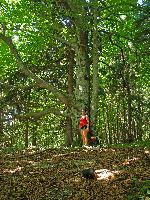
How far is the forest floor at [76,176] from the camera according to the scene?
9.19m

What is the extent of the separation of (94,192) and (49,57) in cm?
1677

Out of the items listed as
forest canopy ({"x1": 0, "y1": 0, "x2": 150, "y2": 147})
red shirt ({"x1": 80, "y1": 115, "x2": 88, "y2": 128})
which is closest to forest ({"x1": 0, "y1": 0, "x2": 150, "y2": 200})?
forest canopy ({"x1": 0, "y1": 0, "x2": 150, "y2": 147})

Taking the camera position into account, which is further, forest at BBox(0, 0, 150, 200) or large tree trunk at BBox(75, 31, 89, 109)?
large tree trunk at BBox(75, 31, 89, 109)

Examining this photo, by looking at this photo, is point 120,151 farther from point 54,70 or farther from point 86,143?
point 54,70

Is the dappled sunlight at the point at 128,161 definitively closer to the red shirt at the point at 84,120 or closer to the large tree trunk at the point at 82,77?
the red shirt at the point at 84,120

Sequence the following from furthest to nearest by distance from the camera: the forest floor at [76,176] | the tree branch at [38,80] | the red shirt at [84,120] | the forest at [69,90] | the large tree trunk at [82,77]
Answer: the large tree trunk at [82,77] < the tree branch at [38,80] < the red shirt at [84,120] < the forest at [69,90] < the forest floor at [76,176]

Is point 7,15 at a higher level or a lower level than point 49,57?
higher

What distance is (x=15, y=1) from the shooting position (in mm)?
23750

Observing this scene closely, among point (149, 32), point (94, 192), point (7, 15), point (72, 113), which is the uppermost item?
point (7, 15)

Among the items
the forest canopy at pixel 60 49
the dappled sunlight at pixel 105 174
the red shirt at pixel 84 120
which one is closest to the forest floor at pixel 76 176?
the dappled sunlight at pixel 105 174

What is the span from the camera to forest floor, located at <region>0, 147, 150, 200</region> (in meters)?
9.19

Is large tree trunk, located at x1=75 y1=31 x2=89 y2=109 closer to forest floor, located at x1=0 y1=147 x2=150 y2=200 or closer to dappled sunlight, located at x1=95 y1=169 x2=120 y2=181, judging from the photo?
forest floor, located at x1=0 y1=147 x2=150 y2=200

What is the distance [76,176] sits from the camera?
426 inches

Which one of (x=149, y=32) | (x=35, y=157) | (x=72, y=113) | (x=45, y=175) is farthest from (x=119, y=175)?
(x=72, y=113)
